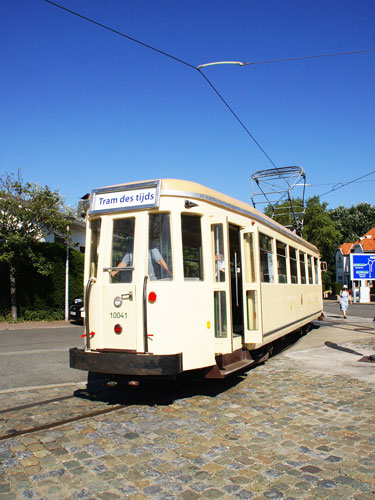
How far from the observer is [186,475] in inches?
151

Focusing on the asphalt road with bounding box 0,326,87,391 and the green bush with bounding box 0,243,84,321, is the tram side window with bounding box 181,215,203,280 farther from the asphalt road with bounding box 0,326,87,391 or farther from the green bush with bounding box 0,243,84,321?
the green bush with bounding box 0,243,84,321

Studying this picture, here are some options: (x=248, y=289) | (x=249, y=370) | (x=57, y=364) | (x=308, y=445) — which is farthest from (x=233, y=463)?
(x=57, y=364)

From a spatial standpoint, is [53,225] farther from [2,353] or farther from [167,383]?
[167,383]

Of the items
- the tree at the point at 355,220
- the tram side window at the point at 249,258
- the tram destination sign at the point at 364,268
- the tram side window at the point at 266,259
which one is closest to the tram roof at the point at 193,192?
the tram side window at the point at 249,258

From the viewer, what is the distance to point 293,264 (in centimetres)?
1134

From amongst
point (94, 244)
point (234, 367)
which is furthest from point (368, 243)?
point (94, 244)

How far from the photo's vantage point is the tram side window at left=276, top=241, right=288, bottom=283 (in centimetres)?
952

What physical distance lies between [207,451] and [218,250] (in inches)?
111

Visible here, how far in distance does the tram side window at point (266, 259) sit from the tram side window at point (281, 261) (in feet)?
2.21

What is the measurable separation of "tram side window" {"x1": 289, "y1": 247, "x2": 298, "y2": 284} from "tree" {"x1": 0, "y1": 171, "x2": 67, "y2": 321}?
32.1 feet

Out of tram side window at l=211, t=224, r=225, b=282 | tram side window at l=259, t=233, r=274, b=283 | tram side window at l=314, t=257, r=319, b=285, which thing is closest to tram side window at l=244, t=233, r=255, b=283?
tram side window at l=259, t=233, r=274, b=283

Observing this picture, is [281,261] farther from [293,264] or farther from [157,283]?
[157,283]

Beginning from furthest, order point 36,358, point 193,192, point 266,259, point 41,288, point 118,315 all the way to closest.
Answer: point 41,288
point 36,358
point 266,259
point 193,192
point 118,315

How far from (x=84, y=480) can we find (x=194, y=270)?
A: 3.01 m
